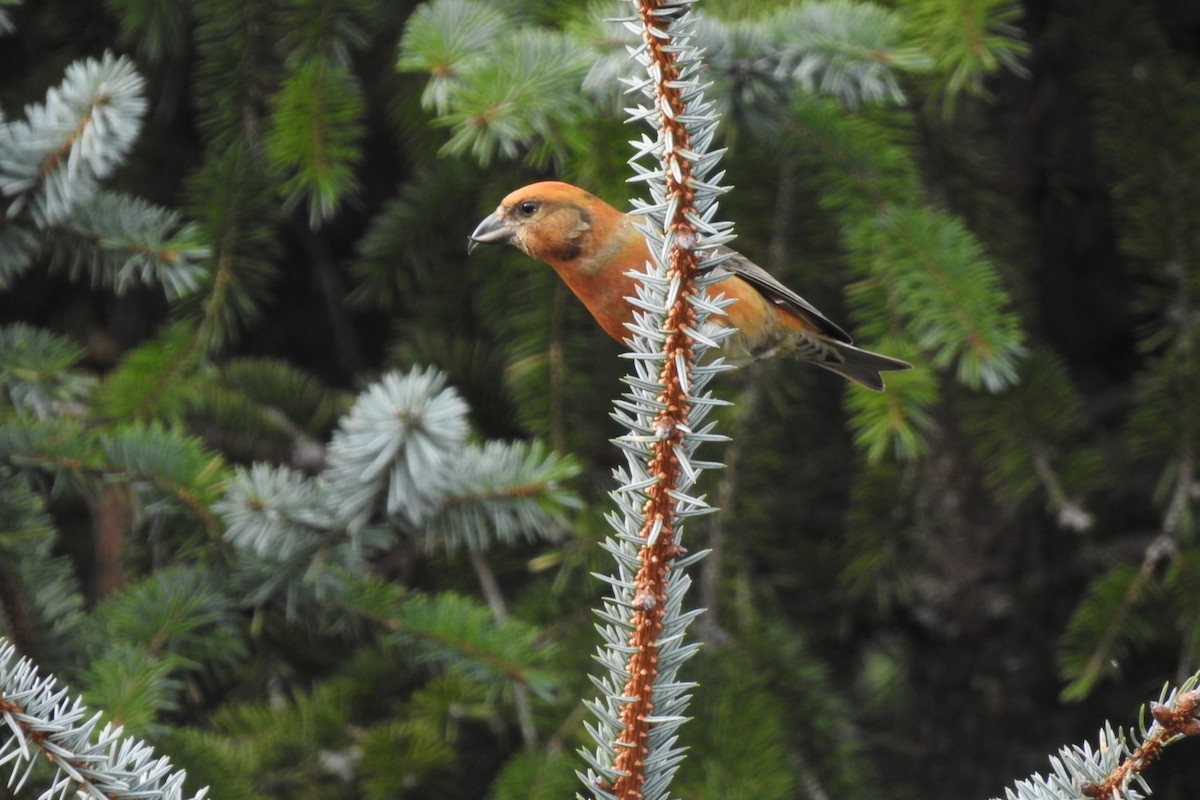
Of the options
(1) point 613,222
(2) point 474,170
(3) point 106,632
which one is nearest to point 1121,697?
(1) point 613,222

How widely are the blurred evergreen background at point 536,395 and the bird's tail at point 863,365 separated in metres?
0.08

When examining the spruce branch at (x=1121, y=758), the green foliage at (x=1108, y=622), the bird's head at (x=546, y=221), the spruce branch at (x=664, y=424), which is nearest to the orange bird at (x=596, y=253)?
the bird's head at (x=546, y=221)

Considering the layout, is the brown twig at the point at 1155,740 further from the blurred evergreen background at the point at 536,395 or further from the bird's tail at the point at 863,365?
the bird's tail at the point at 863,365

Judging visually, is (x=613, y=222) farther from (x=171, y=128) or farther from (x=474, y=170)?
(x=171, y=128)

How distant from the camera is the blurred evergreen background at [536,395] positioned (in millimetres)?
2051

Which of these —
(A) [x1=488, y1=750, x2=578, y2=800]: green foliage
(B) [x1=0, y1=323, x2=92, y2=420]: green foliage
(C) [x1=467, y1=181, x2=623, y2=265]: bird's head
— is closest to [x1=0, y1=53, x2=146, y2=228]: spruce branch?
A: (B) [x1=0, y1=323, x2=92, y2=420]: green foliage

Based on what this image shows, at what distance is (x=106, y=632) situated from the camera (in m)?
2.05

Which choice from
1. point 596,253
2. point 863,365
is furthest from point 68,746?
point 863,365

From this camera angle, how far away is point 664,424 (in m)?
1.29

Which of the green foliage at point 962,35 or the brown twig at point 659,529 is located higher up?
the green foliage at point 962,35

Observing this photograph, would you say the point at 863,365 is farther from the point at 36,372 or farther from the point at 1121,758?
the point at 36,372

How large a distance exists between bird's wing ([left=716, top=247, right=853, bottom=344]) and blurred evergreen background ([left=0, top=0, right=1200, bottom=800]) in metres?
0.10

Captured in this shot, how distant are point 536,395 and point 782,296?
618 mm

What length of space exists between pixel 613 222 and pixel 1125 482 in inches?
74.7
